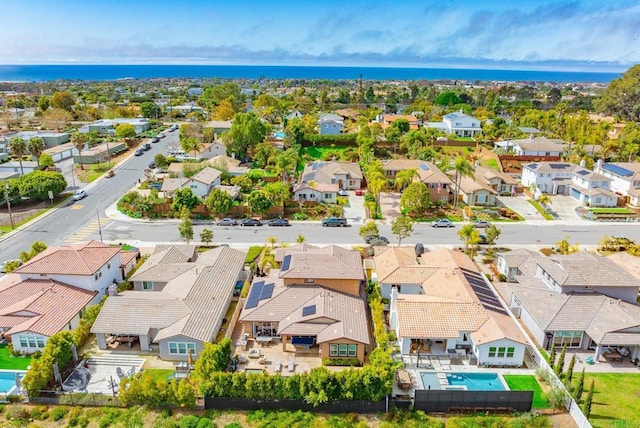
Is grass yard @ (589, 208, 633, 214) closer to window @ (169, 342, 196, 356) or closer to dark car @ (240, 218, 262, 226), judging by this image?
dark car @ (240, 218, 262, 226)

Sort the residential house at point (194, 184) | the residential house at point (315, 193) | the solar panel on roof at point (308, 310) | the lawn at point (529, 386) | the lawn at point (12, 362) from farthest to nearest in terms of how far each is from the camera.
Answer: the residential house at point (194, 184) → the residential house at point (315, 193) → the solar panel on roof at point (308, 310) → the lawn at point (12, 362) → the lawn at point (529, 386)

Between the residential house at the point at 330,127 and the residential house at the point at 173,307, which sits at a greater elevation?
the residential house at the point at 330,127

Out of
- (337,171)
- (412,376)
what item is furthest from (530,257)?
(337,171)

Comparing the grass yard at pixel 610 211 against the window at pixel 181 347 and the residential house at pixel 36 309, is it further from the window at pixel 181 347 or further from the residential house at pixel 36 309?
the residential house at pixel 36 309

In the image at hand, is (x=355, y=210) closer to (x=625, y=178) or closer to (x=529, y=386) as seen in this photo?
(x=529, y=386)

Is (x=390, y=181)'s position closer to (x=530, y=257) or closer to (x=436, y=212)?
(x=436, y=212)

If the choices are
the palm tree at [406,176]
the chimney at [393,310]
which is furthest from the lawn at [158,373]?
the palm tree at [406,176]

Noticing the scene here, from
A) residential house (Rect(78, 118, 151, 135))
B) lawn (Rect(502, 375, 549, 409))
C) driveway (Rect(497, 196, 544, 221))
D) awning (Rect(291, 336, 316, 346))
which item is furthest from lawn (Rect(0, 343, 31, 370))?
residential house (Rect(78, 118, 151, 135))

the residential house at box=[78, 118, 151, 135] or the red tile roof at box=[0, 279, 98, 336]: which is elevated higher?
the residential house at box=[78, 118, 151, 135]
